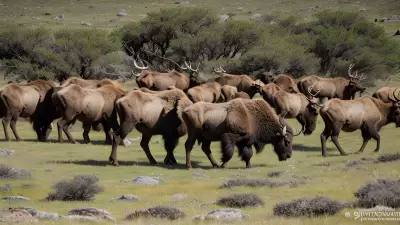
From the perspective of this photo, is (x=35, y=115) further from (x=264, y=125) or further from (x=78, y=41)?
(x=78, y=41)

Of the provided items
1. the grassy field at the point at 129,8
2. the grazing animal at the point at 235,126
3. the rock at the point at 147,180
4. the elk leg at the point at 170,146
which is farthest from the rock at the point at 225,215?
the grassy field at the point at 129,8

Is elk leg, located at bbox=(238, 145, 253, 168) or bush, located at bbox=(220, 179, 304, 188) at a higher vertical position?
bush, located at bbox=(220, 179, 304, 188)

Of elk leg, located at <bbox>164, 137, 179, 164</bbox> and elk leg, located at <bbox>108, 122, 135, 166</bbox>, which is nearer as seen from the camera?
elk leg, located at <bbox>108, 122, 135, 166</bbox>

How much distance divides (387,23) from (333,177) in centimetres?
7029

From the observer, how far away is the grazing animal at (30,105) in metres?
26.9

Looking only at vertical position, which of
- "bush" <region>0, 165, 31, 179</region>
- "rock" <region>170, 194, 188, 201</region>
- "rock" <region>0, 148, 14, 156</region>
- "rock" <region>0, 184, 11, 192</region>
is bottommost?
"rock" <region>0, 148, 14, 156</region>

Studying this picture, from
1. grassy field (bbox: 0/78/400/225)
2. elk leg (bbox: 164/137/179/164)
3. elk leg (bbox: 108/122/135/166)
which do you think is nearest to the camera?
grassy field (bbox: 0/78/400/225)

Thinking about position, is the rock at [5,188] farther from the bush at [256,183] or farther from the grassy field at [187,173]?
the bush at [256,183]

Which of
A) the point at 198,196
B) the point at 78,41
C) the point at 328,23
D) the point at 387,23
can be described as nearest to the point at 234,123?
the point at 198,196

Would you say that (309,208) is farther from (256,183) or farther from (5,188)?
(5,188)

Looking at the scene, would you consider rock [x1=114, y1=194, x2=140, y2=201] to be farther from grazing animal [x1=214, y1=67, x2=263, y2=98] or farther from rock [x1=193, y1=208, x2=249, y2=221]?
grazing animal [x1=214, y1=67, x2=263, y2=98]

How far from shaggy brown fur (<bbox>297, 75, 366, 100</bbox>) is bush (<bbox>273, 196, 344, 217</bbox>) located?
2318 cm

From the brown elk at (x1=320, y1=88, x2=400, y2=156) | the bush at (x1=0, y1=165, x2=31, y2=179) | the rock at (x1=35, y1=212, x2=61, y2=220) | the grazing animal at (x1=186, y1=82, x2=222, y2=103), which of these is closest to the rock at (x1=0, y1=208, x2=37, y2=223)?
the rock at (x1=35, y1=212, x2=61, y2=220)

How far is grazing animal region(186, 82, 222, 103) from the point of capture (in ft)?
96.8
